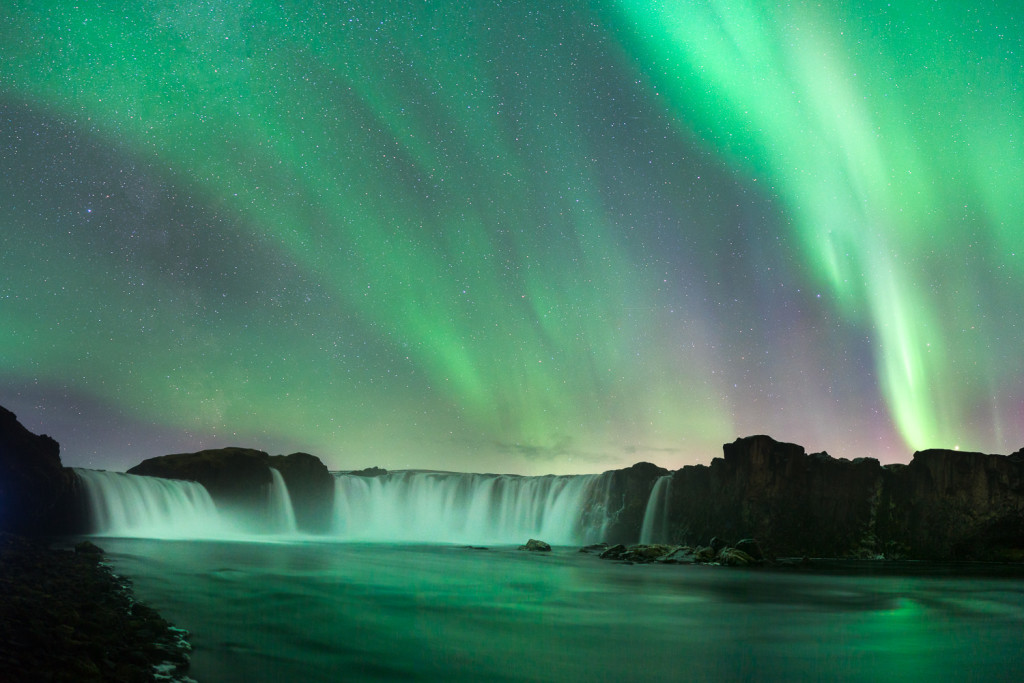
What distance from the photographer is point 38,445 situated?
5303cm

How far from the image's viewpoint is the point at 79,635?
10.8 metres

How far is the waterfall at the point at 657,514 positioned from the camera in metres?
75.8

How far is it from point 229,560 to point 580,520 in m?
50.7

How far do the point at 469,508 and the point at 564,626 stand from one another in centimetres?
7302

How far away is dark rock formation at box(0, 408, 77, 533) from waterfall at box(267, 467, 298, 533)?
34328mm

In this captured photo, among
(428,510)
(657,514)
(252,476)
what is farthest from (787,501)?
(252,476)

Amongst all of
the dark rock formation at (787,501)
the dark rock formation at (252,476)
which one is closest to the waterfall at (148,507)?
the dark rock formation at (252,476)

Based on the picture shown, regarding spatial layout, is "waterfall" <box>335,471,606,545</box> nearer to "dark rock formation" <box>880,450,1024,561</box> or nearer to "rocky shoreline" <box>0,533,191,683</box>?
"dark rock formation" <box>880,450,1024,561</box>

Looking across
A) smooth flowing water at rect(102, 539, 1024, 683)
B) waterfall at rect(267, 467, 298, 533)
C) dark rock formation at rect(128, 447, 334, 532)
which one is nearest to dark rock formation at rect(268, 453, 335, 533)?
dark rock formation at rect(128, 447, 334, 532)

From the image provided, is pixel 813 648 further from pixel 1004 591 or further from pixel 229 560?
pixel 229 560

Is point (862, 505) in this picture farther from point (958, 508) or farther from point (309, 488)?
point (309, 488)

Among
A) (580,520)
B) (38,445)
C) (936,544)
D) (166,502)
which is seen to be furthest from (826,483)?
(38,445)

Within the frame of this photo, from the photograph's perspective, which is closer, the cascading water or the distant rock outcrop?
the distant rock outcrop

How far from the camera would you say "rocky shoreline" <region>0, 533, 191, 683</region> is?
876 cm
